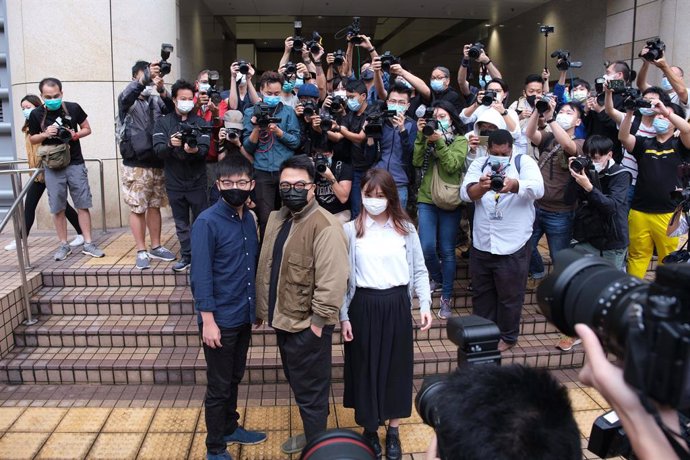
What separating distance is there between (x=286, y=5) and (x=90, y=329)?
8164 mm

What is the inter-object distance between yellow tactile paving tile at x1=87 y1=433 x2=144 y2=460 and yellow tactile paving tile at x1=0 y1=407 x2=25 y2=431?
682 mm

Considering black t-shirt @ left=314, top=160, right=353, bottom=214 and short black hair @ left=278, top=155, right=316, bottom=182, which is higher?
short black hair @ left=278, top=155, right=316, bottom=182

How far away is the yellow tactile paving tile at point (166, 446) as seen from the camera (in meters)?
3.40

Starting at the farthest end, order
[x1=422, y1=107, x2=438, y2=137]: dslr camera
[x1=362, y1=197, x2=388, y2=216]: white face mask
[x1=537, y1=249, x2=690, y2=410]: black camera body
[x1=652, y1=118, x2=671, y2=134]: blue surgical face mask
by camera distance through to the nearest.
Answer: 1. [x1=652, y1=118, x2=671, y2=134]: blue surgical face mask
2. [x1=422, y1=107, x2=438, y2=137]: dslr camera
3. [x1=362, y1=197, x2=388, y2=216]: white face mask
4. [x1=537, y1=249, x2=690, y2=410]: black camera body

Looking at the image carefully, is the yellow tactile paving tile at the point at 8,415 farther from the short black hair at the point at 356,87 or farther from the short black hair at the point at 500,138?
the short black hair at the point at 500,138

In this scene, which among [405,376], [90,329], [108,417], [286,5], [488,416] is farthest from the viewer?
[286,5]

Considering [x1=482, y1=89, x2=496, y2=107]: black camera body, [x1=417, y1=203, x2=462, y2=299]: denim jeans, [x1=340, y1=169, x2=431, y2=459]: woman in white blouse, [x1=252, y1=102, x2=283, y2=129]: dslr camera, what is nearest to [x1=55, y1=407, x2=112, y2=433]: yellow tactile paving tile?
[x1=340, y1=169, x2=431, y2=459]: woman in white blouse

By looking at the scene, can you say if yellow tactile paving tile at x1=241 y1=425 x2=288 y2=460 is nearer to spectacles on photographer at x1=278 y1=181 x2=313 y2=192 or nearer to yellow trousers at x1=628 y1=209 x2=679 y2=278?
spectacles on photographer at x1=278 y1=181 x2=313 y2=192

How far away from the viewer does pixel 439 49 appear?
1510 centimetres

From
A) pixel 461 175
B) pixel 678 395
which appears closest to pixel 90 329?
pixel 461 175

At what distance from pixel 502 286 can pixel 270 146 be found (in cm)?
229

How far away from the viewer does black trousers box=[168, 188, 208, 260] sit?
5.00 metres

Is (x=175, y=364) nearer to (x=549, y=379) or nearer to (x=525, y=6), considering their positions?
(x=549, y=379)

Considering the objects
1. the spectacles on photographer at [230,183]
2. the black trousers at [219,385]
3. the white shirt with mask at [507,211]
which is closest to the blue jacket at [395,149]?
the white shirt with mask at [507,211]
